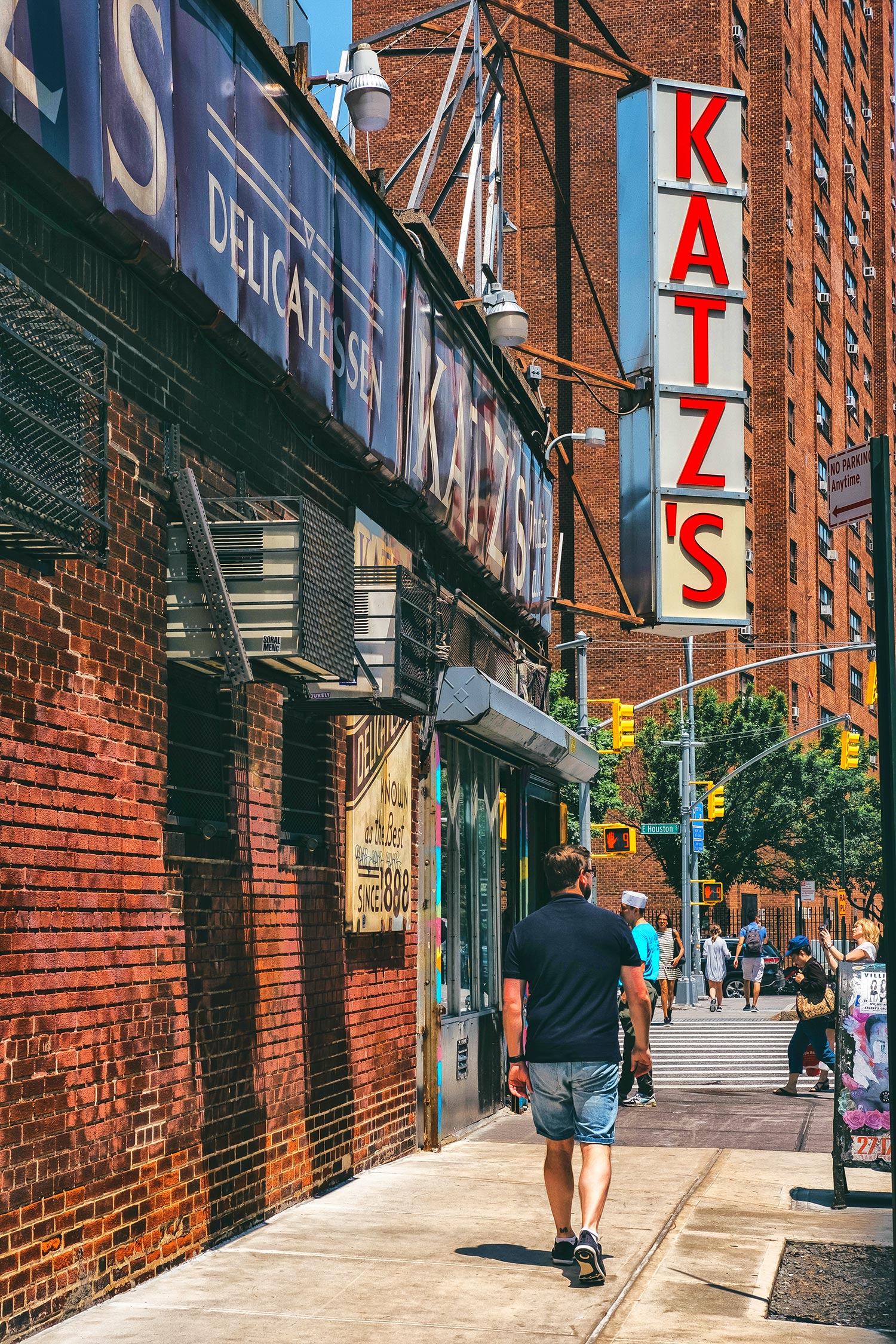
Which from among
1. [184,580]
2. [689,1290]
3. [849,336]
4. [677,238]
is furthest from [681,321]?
[849,336]

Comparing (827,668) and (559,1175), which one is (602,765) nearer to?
(827,668)

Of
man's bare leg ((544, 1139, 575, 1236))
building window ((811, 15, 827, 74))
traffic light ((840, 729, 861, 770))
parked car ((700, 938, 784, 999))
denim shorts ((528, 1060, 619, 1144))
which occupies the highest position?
building window ((811, 15, 827, 74))

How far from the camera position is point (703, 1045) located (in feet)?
76.1

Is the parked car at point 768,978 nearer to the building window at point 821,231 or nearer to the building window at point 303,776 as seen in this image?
the building window at point 303,776

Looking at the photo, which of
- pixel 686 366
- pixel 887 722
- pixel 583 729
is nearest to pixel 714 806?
pixel 583 729

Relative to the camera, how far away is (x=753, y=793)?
47.4 metres

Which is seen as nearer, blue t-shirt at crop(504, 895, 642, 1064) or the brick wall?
the brick wall

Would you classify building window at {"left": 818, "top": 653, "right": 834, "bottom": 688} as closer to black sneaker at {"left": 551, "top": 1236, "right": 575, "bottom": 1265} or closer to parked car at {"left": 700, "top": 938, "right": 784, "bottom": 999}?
parked car at {"left": 700, "top": 938, "right": 784, "bottom": 999}

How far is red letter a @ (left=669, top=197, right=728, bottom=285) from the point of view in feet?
55.2

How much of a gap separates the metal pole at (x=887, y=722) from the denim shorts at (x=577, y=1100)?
1471mm

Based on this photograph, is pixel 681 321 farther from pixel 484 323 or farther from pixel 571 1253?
pixel 571 1253

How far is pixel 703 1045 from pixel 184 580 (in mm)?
17260

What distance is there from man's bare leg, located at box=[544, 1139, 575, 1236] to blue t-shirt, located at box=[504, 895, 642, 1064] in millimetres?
400

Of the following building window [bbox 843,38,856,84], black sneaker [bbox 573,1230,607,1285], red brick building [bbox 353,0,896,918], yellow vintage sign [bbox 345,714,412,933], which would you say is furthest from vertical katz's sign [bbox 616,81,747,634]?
building window [bbox 843,38,856,84]
